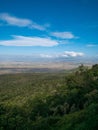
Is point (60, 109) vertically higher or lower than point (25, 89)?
higher

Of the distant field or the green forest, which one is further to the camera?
the distant field

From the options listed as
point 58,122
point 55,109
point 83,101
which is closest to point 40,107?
point 55,109

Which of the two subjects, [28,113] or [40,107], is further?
[40,107]

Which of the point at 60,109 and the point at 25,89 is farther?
the point at 25,89

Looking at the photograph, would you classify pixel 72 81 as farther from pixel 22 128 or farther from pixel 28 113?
pixel 22 128

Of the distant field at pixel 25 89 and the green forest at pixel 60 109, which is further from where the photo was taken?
the distant field at pixel 25 89

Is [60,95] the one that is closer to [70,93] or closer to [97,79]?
[70,93]

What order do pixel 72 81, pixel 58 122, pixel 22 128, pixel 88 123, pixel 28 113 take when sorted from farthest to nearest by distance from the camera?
pixel 72 81 → pixel 28 113 → pixel 58 122 → pixel 22 128 → pixel 88 123

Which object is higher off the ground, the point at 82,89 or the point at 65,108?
the point at 82,89

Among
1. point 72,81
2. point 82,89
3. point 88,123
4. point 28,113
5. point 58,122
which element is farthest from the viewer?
point 72,81
